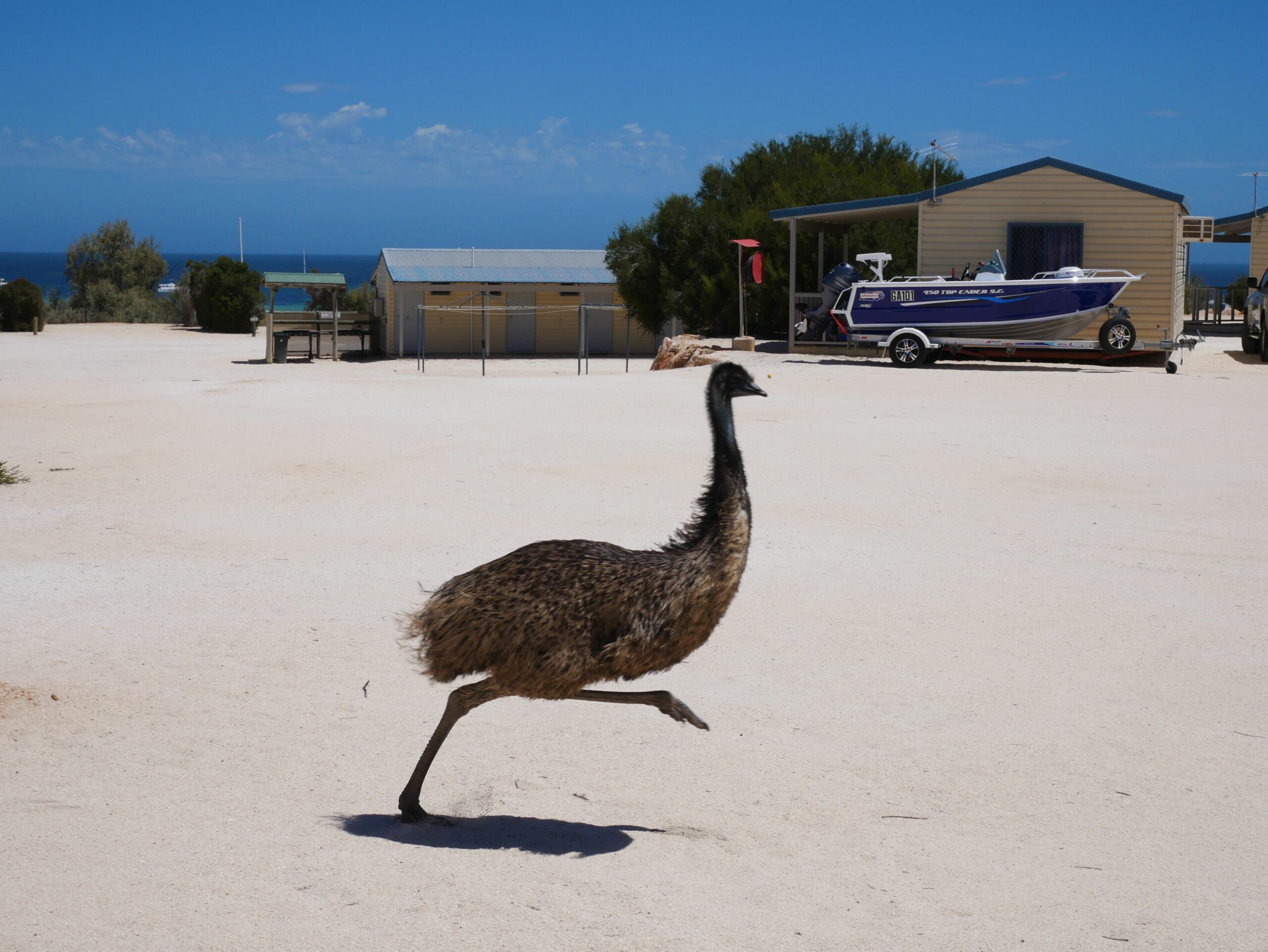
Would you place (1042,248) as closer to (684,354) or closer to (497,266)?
(684,354)

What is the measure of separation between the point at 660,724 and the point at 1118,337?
66.3 feet

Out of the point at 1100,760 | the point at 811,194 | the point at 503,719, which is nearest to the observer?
the point at 1100,760

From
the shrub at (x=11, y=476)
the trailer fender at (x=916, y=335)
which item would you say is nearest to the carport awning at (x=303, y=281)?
the trailer fender at (x=916, y=335)

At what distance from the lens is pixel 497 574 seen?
4.60 m

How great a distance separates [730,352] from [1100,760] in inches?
858

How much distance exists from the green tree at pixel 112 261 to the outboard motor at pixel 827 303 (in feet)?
146

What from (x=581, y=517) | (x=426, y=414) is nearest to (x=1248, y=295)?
(x=426, y=414)

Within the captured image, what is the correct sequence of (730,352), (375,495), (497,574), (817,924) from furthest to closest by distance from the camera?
(730,352) → (375,495) → (497,574) → (817,924)

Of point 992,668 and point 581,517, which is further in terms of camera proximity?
point 581,517

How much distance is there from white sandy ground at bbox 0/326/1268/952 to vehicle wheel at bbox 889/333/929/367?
1151cm

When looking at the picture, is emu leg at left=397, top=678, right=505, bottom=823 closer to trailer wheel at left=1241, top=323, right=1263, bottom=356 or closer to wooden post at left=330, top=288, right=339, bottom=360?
trailer wheel at left=1241, top=323, right=1263, bottom=356

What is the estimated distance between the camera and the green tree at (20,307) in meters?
46.2

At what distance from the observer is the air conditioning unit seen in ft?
82.5

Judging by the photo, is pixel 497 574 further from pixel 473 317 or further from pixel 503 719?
pixel 473 317
